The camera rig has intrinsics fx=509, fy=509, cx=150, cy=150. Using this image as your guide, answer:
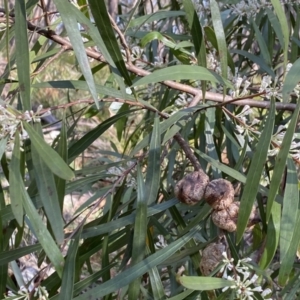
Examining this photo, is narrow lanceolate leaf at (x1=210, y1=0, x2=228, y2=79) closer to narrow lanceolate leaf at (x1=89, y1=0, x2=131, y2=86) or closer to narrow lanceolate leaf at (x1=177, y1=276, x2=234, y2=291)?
narrow lanceolate leaf at (x1=89, y1=0, x2=131, y2=86)

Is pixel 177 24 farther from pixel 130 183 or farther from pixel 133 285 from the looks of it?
pixel 133 285

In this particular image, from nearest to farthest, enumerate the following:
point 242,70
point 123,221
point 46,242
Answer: point 46,242, point 123,221, point 242,70

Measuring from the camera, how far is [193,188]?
1.91 feet

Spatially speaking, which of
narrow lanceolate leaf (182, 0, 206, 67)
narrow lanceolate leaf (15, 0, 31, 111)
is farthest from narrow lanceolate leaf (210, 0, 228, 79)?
narrow lanceolate leaf (15, 0, 31, 111)

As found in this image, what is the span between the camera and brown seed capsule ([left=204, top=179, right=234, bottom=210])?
1.88ft

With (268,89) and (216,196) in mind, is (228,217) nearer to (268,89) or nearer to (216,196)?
(216,196)

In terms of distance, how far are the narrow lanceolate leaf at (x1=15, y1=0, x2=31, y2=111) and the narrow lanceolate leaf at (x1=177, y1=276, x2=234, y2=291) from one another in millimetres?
241

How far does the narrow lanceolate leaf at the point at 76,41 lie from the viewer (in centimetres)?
49

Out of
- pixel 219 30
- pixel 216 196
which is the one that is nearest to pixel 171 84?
pixel 219 30

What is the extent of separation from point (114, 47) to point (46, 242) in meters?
0.23

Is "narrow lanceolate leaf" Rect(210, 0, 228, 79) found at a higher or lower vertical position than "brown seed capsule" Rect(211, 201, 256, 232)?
higher

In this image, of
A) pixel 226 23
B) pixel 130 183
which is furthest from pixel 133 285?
pixel 226 23

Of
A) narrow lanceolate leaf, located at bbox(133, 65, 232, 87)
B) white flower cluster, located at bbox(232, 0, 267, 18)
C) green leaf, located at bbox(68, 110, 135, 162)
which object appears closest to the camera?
narrow lanceolate leaf, located at bbox(133, 65, 232, 87)

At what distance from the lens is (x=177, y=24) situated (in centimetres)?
138
